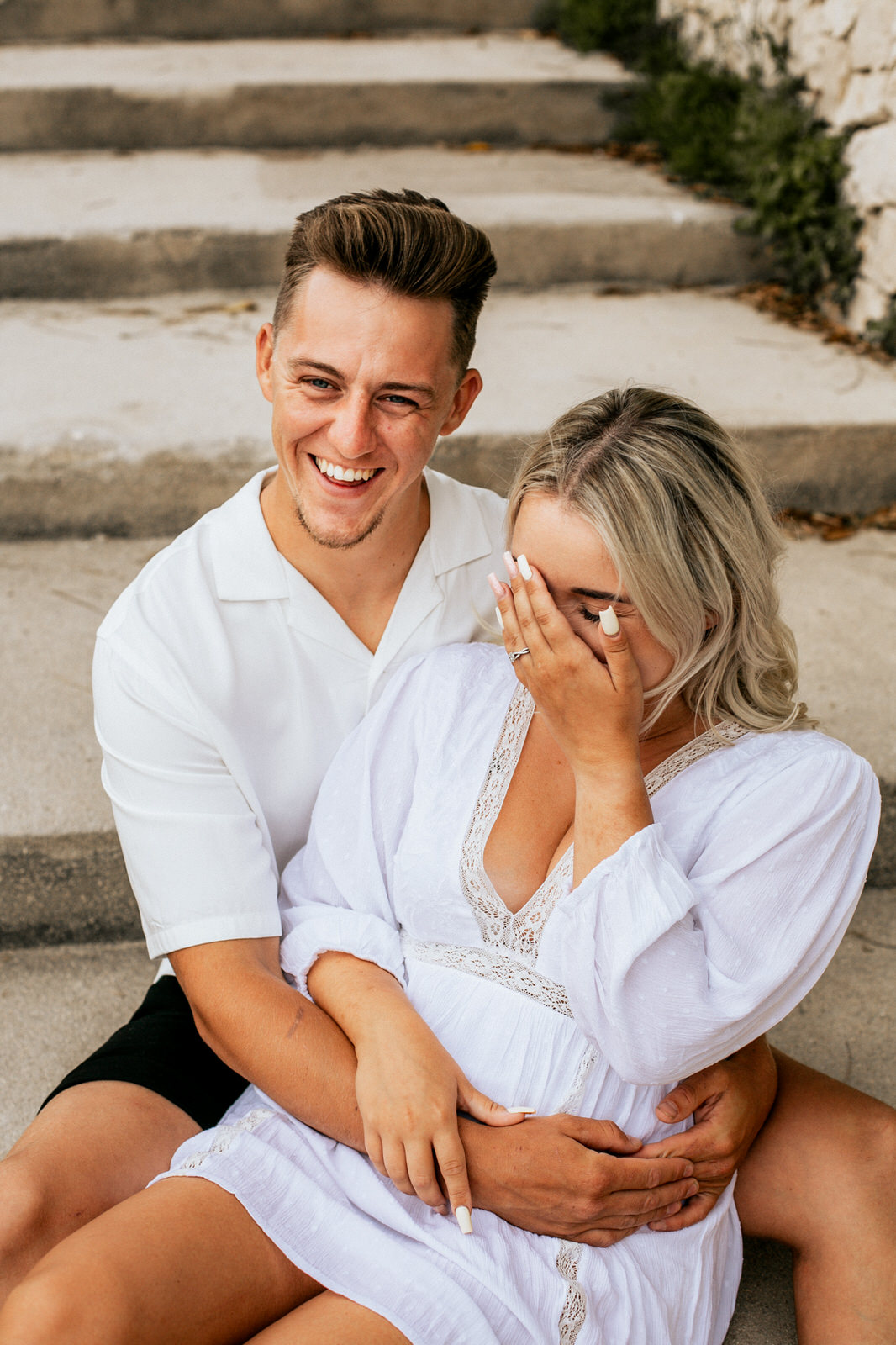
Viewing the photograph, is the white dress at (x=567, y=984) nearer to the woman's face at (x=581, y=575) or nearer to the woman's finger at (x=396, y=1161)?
the woman's finger at (x=396, y=1161)

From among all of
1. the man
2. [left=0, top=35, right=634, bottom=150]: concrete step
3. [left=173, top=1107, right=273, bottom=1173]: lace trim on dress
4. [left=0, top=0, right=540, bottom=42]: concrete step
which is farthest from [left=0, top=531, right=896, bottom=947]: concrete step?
[left=0, top=0, right=540, bottom=42]: concrete step

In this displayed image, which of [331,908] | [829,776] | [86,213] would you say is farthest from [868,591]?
[86,213]

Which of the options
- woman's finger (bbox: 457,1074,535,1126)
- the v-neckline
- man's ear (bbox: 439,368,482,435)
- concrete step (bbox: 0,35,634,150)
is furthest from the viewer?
concrete step (bbox: 0,35,634,150)

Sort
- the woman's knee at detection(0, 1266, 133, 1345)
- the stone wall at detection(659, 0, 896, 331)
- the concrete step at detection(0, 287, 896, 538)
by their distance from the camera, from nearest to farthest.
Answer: the woman's knee at detection(0, 1266, 133, 1345)
the concrete step at detection(0, 287, 896, 538)
the stone wall at detection(659, 0, 896, 331)

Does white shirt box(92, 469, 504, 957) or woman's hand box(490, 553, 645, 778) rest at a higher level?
woman's hand box(490, 553, 645, 778)

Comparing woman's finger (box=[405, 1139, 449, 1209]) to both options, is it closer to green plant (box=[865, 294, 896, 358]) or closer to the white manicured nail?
the white manicured nail

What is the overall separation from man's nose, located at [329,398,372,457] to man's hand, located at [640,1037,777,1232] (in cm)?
104

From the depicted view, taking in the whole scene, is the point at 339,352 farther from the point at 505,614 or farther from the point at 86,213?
the point at 86,213

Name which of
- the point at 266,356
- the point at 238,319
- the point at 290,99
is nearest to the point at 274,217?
the point at 238,319

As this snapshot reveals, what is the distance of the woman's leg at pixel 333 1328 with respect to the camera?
134cm

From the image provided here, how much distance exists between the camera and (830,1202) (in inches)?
64.6

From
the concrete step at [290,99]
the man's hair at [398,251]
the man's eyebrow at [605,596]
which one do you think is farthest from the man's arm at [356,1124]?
the concrete step at [290,99]

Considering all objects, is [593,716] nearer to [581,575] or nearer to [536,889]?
[581,575]

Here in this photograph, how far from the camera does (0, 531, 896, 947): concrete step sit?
228 centimetres
